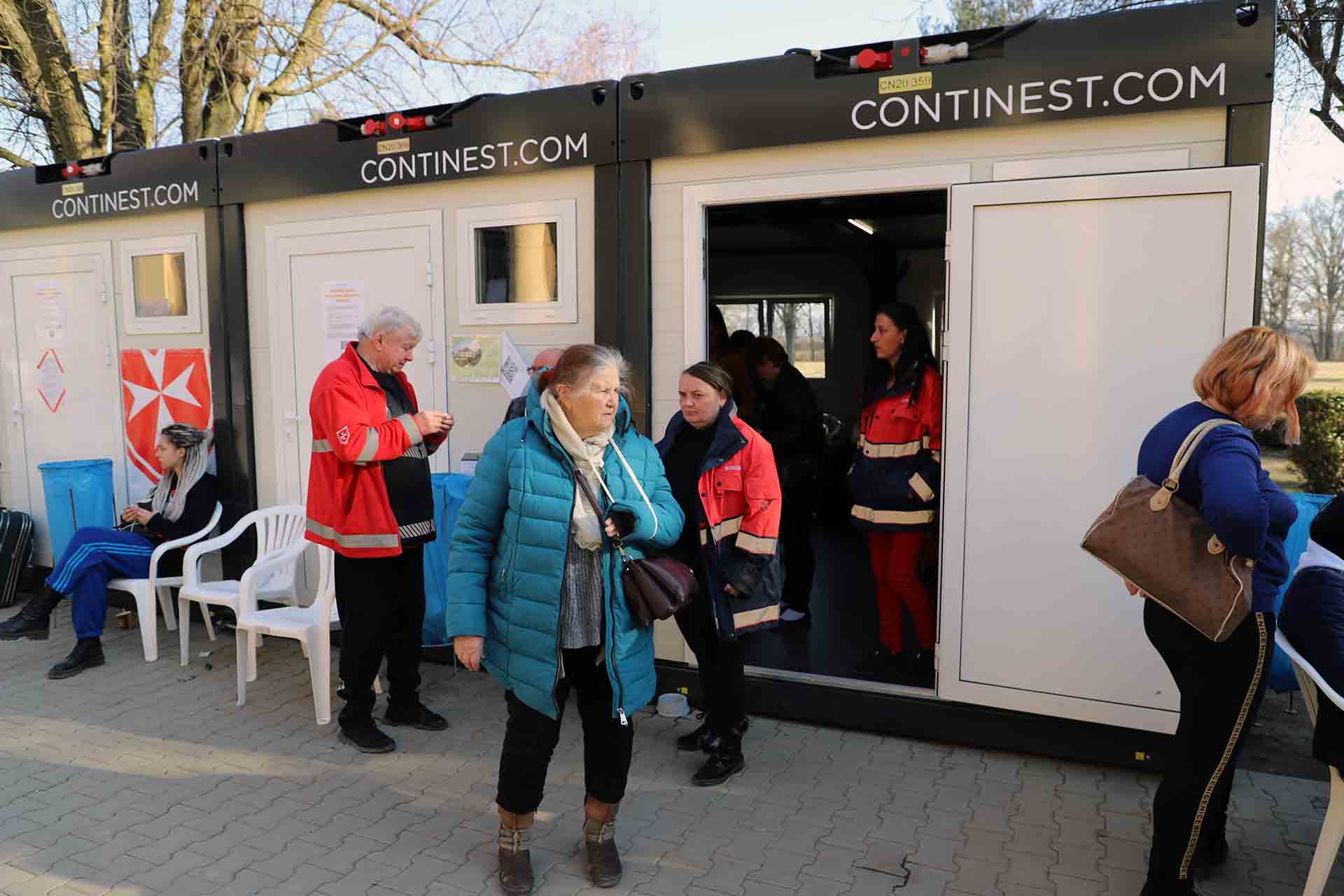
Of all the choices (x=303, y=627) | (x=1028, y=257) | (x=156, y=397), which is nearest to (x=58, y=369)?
(x=156, y=397)

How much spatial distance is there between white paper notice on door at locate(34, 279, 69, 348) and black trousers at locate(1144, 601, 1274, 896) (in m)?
6.66

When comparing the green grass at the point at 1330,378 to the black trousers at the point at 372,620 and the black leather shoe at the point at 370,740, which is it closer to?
the black trousers at the point at 372,620

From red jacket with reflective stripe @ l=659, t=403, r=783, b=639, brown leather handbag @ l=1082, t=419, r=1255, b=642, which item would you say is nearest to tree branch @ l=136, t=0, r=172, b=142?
red jacket with reflective stripe @ l=659, t=403, r=783, b=639

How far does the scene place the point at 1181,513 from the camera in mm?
2570

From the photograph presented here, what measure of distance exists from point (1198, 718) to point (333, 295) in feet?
14.9

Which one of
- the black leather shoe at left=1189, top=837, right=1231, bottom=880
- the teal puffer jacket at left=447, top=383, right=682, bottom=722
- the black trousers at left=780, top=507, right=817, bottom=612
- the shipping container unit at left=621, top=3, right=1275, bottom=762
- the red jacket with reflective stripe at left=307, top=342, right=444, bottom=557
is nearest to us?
the teal puffer jacket at left=447, top=383, right=682, bottom=722

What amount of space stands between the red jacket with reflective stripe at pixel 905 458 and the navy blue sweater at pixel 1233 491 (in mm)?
1705

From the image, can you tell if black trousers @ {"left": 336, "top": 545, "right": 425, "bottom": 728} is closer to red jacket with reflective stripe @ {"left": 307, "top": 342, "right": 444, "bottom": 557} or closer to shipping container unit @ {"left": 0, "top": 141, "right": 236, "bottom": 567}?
red jacket with reflective stripe @ {"left": 307, "top": 342, "right": 444, "bottom": 557}

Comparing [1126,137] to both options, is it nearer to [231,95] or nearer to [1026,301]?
[1026,301]

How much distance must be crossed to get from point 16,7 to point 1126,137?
10608 mm

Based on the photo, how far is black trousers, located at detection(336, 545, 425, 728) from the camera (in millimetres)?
4062

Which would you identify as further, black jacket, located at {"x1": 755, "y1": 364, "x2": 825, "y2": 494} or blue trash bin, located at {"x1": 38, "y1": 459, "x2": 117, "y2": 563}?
blue trash bin, located at {"x1": 38, "y1": 459, "x2": 117, "y2": 563}

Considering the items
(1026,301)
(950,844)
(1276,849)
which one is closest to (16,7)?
(1026,301)

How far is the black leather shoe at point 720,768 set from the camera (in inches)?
148
